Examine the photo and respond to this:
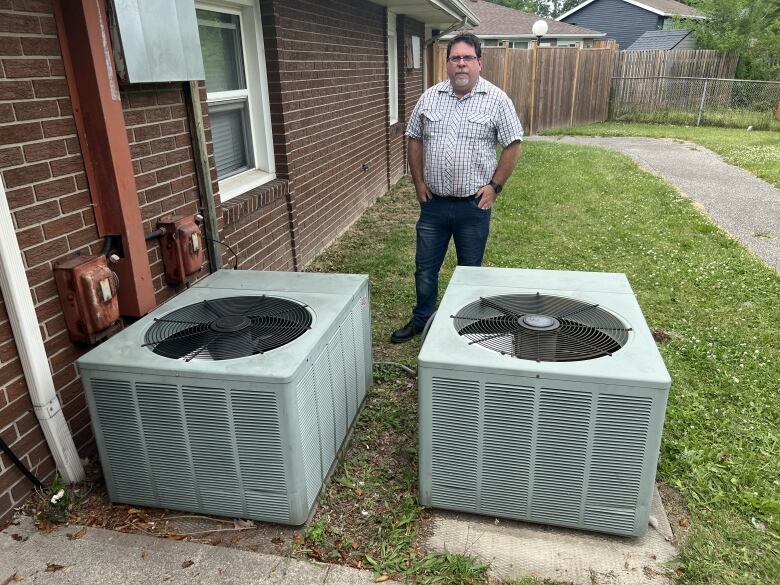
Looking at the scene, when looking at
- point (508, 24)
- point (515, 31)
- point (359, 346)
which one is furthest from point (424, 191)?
point (508, 24)

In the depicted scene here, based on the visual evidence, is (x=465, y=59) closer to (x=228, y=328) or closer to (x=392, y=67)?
(x=228, y=328)

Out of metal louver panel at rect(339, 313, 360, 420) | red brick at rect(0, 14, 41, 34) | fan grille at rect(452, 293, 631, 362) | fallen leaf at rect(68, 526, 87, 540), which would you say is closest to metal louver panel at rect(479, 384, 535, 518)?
fan grille at rect(452, 293, 631, 362)

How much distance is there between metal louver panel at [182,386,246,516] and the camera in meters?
2.17

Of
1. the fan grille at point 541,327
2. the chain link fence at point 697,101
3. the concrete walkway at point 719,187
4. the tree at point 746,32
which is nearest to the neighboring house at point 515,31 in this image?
the tree at point 746,32

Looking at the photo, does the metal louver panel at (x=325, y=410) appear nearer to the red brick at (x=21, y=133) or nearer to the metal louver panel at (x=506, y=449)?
the metal louver panel at (x=506, y=449)

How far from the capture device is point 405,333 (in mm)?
4098

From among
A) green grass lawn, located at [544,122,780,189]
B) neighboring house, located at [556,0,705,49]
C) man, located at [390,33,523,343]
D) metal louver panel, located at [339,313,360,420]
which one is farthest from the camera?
neighboring house, located at [556,0,705,49]

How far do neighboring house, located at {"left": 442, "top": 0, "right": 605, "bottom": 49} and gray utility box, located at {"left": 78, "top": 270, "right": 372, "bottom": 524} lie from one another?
24.8m

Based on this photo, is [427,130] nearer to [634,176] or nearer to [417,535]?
[417,535]

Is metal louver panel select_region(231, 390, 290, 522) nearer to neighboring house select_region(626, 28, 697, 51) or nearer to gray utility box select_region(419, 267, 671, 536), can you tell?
gray utility box select_region(419, 267, 671, 536)

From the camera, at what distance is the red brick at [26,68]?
85.7 inches

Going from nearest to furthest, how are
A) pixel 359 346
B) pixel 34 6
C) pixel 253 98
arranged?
pixel 34 6
pixel 359 346
pixel 253 98

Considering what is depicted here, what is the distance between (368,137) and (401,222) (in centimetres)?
133

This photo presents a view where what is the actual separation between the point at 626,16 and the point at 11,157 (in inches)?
1369
